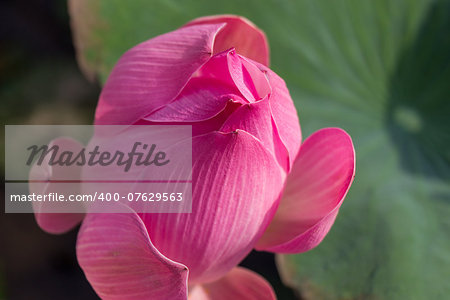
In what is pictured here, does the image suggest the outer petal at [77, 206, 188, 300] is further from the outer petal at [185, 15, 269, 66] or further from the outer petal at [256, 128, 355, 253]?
the outer petal at [185, 15, 269, 66]

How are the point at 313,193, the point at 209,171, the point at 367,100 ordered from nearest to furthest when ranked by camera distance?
the point at 209,171 → the point at 313,193 → the point at 367,100

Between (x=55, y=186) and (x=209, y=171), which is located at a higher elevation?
(x=209, y=171)

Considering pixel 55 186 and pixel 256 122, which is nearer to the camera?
pixel 256 122

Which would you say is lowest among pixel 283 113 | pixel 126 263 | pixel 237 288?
pixel 237 288

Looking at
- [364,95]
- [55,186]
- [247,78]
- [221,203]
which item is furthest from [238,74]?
[364,95]

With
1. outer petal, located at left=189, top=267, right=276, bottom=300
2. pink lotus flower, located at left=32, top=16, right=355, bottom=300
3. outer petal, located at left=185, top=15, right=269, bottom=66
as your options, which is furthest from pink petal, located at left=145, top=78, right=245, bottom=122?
outer petal, located at left=189, top=267, right=276, bottom=300

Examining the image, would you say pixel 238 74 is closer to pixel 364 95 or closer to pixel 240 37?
pixel 240 37
